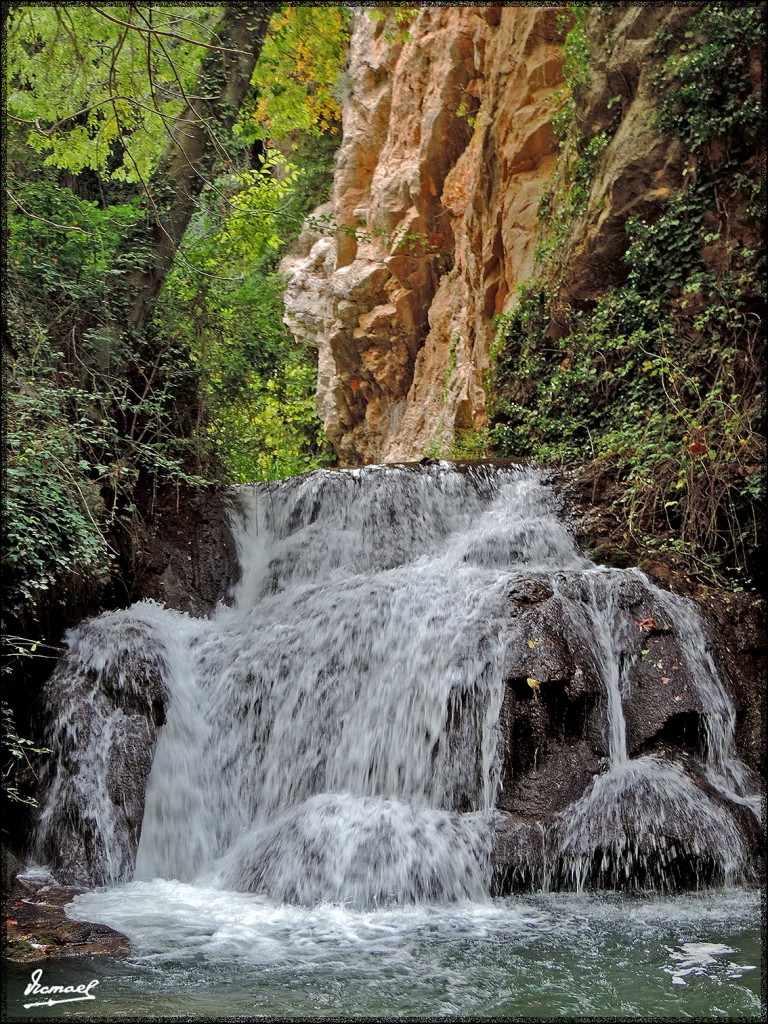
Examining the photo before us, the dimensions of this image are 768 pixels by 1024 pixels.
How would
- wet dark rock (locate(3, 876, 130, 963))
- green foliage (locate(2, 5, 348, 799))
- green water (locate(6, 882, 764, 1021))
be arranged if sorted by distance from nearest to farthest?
1. green water (locate(6, 882, 764, 1021))
2. wet dark rock (locate(3, 876, 130, 963))
3. green foliage (locate(2, 5, 348, 799))

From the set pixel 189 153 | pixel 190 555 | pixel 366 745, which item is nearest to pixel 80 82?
pixel 189 153

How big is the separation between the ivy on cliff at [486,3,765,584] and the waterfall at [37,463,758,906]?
1.31m

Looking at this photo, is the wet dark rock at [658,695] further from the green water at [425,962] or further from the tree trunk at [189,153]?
the tree trunk at [189,153]

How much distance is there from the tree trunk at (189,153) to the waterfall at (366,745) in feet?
11.1

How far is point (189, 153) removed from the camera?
338 inches

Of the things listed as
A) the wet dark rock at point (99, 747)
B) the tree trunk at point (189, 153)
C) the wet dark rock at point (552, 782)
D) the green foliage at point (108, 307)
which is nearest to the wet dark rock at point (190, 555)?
the green foliage at point (108, 307)

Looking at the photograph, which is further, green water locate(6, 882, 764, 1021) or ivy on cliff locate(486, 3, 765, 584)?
ivy on cliff locate(486, 3, 765, 584)

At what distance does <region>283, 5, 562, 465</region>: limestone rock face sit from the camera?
12766 millimetres

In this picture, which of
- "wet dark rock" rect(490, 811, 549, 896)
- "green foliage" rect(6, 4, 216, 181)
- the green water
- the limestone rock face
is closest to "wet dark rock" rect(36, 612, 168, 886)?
the green water

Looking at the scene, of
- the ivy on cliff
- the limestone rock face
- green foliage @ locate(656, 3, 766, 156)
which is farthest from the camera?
the limestone rock face

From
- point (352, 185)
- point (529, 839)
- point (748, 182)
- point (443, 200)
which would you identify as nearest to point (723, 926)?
point (529, 839)

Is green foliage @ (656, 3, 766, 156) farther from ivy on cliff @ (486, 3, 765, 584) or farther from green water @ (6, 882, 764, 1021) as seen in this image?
green water @ (6, 882, 764, 1021)

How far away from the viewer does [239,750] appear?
6.73 meters

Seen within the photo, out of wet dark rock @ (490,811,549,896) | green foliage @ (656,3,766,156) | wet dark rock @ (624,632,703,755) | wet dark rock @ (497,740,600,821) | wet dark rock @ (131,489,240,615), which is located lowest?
wet dark rock @ (490,811,549,896)
